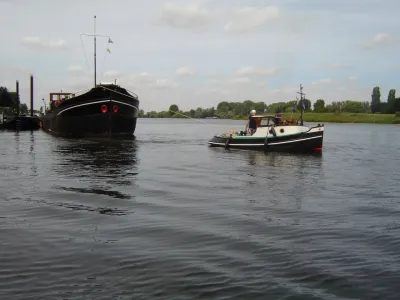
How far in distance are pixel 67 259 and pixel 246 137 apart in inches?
1051

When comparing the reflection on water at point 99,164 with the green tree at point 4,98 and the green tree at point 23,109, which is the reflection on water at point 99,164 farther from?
the green tree at point 23,109

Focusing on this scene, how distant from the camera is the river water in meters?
6.98

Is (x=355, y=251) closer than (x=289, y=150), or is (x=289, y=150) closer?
(x=355, y=251)

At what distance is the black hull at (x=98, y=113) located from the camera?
141 ft

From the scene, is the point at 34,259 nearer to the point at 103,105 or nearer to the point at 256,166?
the point at 256,166

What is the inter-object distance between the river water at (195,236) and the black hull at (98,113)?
2427 centimetres

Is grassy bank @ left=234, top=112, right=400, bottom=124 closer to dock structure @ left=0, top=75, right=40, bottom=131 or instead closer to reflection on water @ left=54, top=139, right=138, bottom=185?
dock structure @ left=0, top=75, right=40, bottom=131

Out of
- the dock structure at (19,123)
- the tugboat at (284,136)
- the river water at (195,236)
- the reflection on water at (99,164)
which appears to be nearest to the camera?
the river water at (195,236)

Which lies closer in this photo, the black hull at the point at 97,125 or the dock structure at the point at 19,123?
the black hull at the point at 97,125

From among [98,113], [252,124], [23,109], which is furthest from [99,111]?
[23,109]

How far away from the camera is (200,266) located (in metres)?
7.87

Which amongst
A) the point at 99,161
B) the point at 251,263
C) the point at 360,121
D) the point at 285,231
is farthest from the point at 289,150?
the point at 360,121

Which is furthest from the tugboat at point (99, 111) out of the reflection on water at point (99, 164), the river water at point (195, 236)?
the river water at point (195, 236)

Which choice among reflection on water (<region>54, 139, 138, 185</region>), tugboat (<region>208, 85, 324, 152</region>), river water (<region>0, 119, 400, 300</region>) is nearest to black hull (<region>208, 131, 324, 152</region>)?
tugboat (<region>208, 85, 324, 152</region>)
